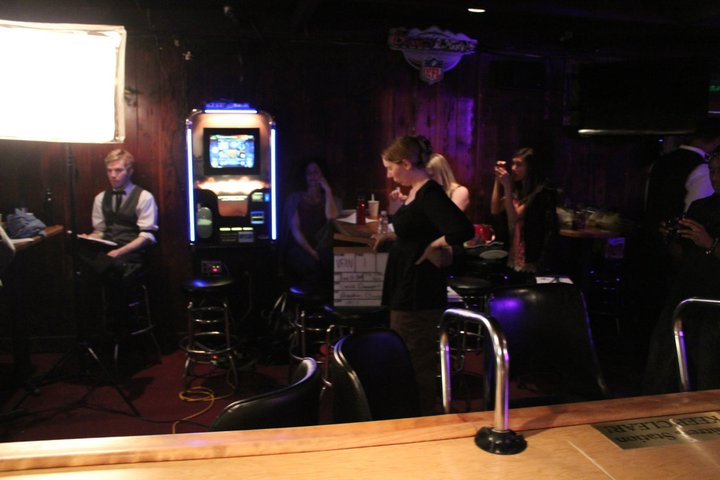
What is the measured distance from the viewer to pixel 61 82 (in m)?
2.47

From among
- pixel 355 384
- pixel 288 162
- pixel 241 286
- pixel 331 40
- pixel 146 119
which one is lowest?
pixel 241 286

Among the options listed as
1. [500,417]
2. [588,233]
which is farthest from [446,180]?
[500,417]

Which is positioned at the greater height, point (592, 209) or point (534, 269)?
point (592, 209)

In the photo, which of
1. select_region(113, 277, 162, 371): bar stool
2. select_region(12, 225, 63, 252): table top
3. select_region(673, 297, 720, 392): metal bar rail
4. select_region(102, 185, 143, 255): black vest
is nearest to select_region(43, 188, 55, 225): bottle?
select_region(12, 225, 63, 252): table top

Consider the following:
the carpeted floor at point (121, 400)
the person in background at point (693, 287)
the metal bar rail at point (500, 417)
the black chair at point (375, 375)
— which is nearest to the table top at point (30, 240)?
the carpeted floor at point (121, 400)

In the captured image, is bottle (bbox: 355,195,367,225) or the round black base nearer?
the round black base

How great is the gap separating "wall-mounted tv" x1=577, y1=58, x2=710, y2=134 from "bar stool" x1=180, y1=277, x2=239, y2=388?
3.85m

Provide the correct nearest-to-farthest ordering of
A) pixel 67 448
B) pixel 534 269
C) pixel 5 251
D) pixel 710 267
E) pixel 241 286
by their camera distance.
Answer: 1. pixel 67 448
2. pixel 710 267
3. pixel 5 251
4. pixel 534 269
5. pixel 241 286

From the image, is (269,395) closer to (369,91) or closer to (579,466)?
(579,466)

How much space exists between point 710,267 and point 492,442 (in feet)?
6.90

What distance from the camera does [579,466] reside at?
143 centimetres

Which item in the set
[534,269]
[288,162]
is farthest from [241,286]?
[534,269]

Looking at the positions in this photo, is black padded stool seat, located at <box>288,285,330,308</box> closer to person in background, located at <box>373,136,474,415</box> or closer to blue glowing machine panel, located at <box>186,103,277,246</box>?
blue glowing machine panel, located at <box>186,103,277,246</box>

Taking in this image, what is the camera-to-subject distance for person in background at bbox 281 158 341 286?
5.31 metres
